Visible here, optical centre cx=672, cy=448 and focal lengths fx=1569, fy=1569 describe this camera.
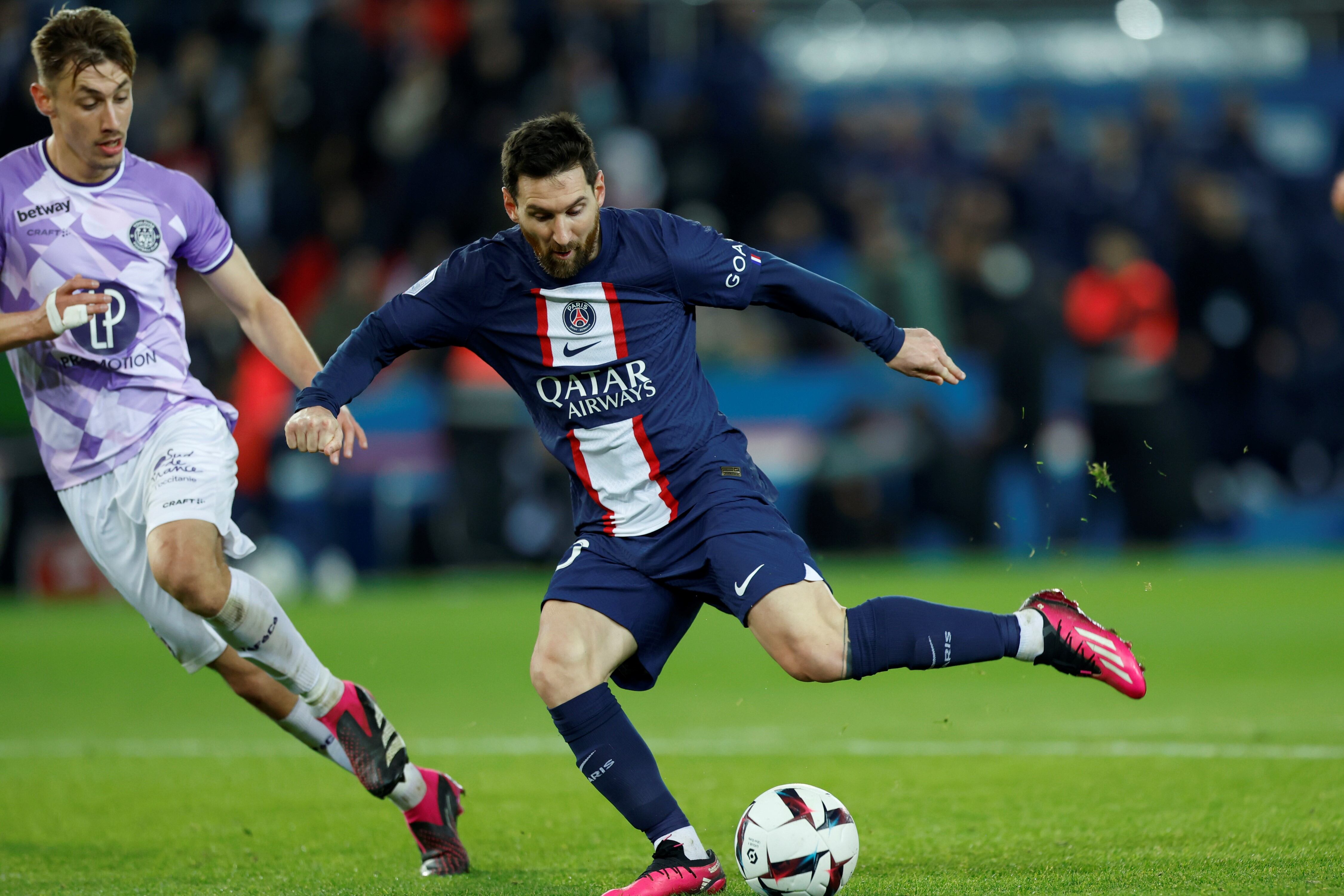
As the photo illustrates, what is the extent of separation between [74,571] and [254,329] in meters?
9.08

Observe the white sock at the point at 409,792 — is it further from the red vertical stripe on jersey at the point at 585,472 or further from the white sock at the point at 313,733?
the red vertical stripe on jersey at the point at 585,472

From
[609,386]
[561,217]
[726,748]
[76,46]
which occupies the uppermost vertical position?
[76,46]

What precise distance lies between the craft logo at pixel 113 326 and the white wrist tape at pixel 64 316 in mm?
310

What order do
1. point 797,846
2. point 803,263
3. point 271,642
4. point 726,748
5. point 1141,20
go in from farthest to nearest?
point 1141,20
point 803,263
point 726,748
point 271,642
point 797,846

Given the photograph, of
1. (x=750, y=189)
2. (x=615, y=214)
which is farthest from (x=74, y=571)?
(x=615, y=214)

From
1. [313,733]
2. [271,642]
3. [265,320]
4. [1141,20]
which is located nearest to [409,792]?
[313,733]

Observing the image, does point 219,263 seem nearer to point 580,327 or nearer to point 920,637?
point 580,327

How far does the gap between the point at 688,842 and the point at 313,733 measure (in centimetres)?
147

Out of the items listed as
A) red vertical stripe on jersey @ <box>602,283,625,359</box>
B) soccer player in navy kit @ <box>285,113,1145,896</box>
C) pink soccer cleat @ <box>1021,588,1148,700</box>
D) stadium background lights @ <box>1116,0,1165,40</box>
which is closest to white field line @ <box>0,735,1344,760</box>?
pink soccer cleat @ <box>1021,588,1148,700</box>

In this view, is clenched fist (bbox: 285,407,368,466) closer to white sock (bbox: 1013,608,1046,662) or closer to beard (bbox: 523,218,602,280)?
beard (bbox: 523,218,602,280)

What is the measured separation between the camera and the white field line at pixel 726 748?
21.4 feet

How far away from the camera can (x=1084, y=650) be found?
4.73m

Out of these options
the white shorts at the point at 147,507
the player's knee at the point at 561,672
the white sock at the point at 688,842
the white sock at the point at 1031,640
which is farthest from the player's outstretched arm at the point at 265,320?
the white sock at the point at 1031,640

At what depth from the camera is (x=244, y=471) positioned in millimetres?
13688
